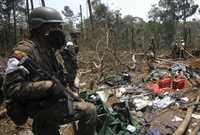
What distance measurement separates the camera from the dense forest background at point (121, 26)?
19072 mm

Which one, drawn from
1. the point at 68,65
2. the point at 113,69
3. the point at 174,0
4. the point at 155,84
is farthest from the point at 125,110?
the point at 174,0

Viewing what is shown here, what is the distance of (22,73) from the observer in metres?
3.31

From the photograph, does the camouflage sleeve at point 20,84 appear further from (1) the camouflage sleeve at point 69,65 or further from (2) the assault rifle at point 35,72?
(1) the camouflage sleeve at point 69,65

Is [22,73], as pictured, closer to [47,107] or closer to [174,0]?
[47,107]

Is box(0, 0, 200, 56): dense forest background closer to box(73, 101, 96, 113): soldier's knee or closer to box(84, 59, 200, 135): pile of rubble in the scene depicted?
box(84, 59, 200, 135): pile of rubble

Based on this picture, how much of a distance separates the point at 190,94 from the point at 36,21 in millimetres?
5696

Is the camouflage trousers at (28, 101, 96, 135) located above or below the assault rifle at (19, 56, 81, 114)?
below

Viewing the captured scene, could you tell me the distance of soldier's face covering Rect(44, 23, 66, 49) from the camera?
3.67 meters

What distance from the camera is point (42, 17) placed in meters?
3.65

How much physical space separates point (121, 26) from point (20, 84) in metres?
27.0

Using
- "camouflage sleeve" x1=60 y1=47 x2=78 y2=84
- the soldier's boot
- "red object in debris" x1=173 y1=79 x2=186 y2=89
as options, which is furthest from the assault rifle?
"red object in debris" x1=173 y1=79 x2=186 y2=89

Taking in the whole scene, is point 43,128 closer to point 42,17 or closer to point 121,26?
point 42,17

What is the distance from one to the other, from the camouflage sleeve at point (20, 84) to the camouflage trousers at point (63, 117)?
0.25 m

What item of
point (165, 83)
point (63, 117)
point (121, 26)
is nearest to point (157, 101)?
point (165, 83)
